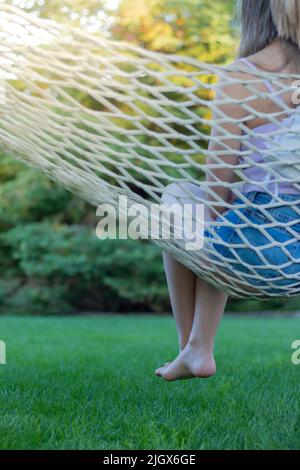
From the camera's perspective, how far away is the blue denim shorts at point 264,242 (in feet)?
4.72

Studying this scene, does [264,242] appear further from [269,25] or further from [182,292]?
[269,25]

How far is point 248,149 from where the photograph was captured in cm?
144

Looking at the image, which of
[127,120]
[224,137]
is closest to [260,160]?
[224,137]

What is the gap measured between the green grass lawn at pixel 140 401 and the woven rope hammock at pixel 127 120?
0.29m

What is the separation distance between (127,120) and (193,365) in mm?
616

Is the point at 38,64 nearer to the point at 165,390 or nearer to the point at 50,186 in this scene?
the point at 165,390

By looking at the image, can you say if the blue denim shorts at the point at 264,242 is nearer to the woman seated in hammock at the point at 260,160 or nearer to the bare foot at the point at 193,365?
the woman seated in hammock at the point at 260,160

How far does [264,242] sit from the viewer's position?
146 centimetres

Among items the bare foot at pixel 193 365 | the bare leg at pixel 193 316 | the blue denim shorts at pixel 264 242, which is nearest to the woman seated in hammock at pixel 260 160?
the blue denim shorts at pixel 264 242

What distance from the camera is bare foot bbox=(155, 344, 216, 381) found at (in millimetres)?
1662

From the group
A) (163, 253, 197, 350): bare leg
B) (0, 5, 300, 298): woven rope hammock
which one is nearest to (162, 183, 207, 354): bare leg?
(163, 253, 197, 350): bare leg

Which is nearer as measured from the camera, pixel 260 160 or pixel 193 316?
pixel 260 160

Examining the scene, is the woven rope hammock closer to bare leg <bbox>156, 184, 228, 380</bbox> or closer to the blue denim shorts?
the blue denim shorts

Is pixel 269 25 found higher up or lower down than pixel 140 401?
higher up
